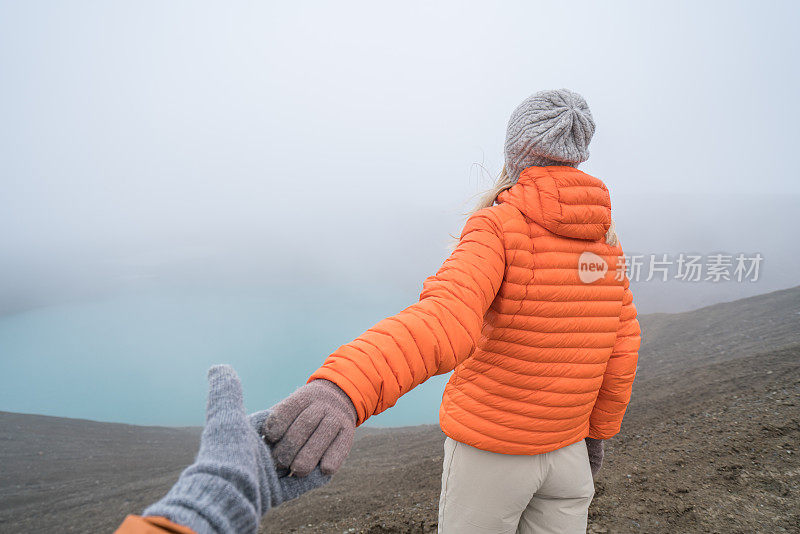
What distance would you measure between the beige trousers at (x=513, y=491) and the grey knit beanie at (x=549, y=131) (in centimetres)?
114

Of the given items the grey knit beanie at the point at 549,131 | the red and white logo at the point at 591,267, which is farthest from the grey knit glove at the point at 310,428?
the grey knit beanie at the point at 549,131

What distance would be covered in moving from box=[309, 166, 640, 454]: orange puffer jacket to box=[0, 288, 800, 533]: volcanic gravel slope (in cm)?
291

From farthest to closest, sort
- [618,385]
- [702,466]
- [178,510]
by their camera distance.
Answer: [702,466]
[618,385]
[178,510]

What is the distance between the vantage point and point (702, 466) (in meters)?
4.41

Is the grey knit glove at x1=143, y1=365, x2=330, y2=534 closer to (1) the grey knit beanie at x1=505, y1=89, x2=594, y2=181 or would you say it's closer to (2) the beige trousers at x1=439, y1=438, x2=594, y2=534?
(2) the beige trousers at x1=439, y1=438, x2=594, y2=534

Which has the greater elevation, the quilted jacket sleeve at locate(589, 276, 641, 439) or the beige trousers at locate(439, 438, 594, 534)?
the quilted jacket sleeve at locate(589, 276, 641, 439)

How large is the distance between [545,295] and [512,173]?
54 cm

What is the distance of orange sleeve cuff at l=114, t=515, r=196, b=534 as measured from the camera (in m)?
0.69

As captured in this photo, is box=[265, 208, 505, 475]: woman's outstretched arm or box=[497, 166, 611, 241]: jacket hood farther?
box=[497, 166, 611, 241]: jacket hood

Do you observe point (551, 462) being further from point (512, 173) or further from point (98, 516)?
point (98, 516)

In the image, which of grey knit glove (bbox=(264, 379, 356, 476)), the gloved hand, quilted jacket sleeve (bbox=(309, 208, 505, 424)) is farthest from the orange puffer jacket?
the gloved hand

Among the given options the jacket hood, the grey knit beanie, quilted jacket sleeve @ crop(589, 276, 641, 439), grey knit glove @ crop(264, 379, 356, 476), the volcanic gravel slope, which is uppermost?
the grey knit beanie

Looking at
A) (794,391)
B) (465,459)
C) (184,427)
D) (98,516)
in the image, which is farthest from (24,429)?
(794,391)

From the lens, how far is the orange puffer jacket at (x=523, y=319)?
1174mm
